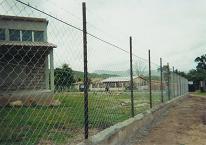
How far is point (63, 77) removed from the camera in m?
5.67

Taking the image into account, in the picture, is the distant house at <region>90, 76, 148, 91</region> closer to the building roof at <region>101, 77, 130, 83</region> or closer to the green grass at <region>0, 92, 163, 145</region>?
the building roof at <region>101, 77, 130, 83</region>

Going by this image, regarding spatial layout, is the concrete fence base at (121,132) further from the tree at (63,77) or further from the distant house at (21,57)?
the distant house at (21,57)

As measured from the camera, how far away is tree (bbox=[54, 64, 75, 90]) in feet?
17.1

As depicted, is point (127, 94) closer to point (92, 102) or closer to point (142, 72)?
point (142, 72)

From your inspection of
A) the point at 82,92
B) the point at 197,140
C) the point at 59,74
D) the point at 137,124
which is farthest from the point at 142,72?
the point at 59,74

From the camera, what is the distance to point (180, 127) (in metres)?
10.8

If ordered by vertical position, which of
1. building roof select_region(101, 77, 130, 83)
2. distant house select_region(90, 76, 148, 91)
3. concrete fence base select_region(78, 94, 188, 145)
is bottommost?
concrete fence base select_region(78, 94, 188, 145)

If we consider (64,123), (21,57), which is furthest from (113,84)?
(21,57)

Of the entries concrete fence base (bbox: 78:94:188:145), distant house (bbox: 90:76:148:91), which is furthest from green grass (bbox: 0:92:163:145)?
concrete fence base (bbox: 78:94:188:145)

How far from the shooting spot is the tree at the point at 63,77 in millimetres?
5220

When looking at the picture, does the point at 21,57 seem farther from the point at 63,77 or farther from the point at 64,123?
the point at 64,123

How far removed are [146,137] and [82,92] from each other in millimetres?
3257

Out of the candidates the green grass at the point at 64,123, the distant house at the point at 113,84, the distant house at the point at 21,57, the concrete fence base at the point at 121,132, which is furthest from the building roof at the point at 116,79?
the distant house at the point at 21,57

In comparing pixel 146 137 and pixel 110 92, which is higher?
pixel 110 92
